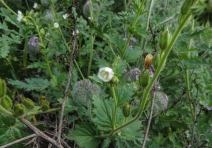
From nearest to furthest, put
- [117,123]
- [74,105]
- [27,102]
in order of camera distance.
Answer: [27,102], [117,123], [74,105]

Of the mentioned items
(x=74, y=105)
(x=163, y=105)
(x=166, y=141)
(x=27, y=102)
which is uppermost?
(x=27, y=102)

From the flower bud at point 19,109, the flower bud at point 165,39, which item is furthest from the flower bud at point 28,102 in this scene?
the flower bud at point 165,39

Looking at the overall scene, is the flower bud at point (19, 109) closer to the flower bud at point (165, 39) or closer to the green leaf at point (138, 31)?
the flower bud at point (165, 39)

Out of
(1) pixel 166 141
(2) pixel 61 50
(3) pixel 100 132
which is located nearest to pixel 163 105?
(1) pixel 166 141

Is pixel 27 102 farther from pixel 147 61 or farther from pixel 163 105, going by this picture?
pixel 163 105

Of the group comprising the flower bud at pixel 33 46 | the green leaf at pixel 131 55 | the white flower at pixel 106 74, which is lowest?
the green leaf at pixel 131 55

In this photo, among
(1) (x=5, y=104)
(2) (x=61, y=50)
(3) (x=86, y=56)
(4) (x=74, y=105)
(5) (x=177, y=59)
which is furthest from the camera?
(3) (x=86, y=56)

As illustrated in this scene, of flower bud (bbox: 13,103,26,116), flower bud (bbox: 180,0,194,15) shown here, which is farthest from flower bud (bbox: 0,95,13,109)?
flower bud (bbox: 180,0,194,15)

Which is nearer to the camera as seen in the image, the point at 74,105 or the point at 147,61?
the point at 147,61

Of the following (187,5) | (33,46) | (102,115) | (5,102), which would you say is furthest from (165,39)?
(33,46)
